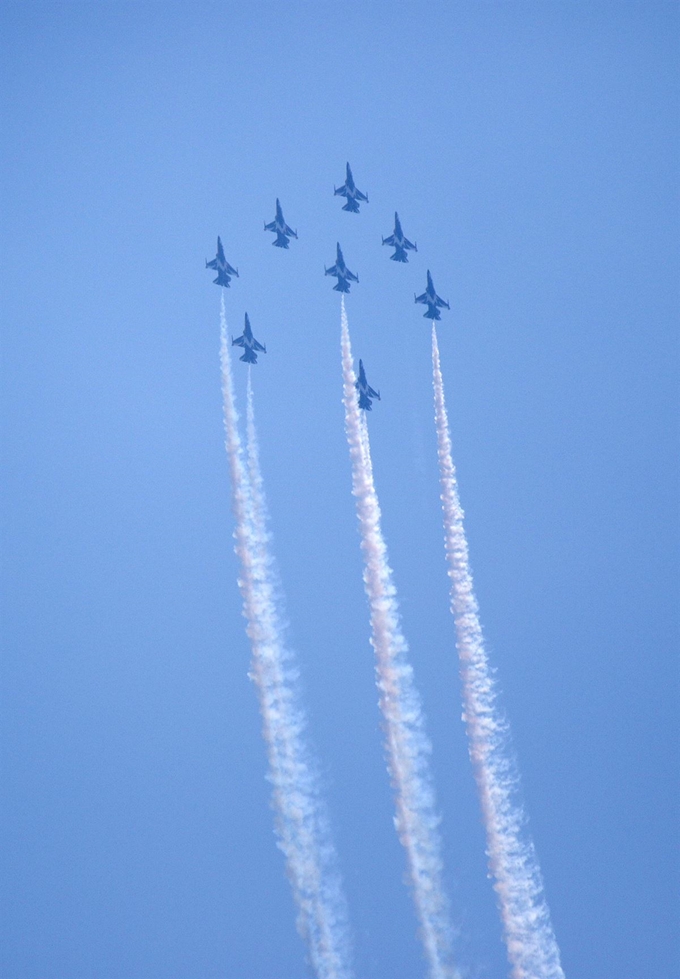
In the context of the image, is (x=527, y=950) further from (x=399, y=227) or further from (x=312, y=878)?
(x=399, y=227)

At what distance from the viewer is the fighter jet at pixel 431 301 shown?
158 feet

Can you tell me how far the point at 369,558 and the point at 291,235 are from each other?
1438 cm

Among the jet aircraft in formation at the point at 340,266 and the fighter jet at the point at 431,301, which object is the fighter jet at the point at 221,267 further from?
the fighter jet at the point at 431,301

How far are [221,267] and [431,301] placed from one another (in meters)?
7.76

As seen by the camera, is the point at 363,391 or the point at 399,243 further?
the point at 399,243

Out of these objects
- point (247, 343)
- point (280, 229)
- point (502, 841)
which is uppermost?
point (280, 229)

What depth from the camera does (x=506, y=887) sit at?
124ft

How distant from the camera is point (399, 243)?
48750 mm

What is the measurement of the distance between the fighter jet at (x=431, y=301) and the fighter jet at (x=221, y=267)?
22.8 feet

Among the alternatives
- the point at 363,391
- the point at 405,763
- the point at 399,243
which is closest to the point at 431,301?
the point at 399,243

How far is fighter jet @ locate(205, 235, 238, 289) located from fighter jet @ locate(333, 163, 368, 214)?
15.8ft

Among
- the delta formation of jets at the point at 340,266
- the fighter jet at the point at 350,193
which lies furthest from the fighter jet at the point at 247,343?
the fighter jet at the point at 350,193

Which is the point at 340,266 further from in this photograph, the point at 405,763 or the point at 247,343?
the point at 405,763

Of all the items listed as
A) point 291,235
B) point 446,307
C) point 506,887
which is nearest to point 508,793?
point 506,887
